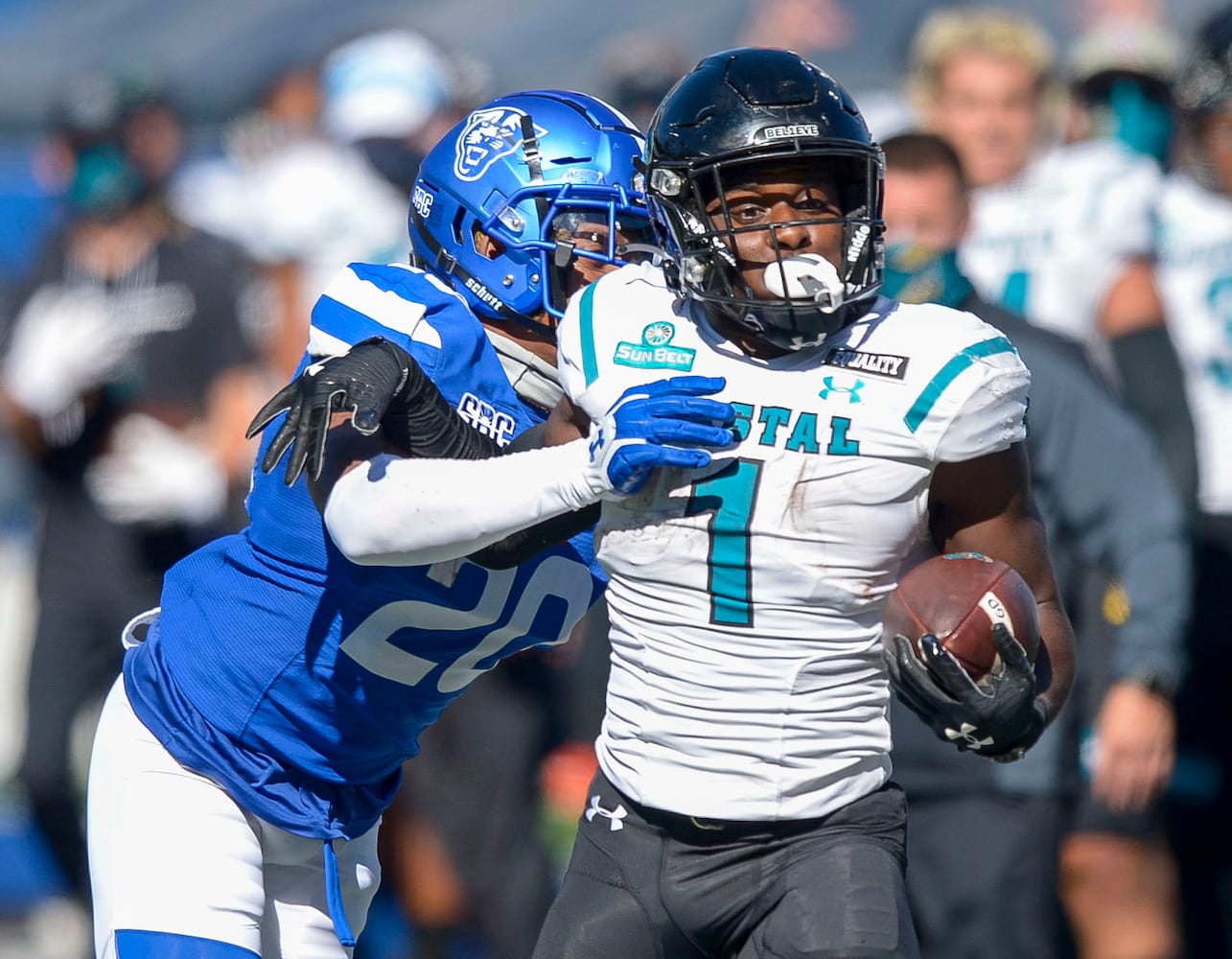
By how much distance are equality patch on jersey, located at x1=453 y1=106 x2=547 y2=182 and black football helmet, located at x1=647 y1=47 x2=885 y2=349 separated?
0.40m

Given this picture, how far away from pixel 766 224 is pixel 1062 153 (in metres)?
2.88

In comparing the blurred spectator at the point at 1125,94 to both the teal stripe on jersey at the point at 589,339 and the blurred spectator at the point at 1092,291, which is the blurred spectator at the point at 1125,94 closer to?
the blurred spectator at the point at 1092,291

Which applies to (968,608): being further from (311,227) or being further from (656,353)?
(311,227)

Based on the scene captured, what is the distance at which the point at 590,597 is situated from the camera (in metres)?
3.06

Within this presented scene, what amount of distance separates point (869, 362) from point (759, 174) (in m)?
0.30

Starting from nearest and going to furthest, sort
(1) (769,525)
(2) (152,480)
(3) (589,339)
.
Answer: (1) (769,525) → (3) (589,339) → (2) (152,480)

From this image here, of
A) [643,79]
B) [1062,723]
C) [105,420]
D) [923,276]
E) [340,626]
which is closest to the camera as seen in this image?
[340,626]

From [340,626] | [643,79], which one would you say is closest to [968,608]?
[340,626]

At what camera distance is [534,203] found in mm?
2986

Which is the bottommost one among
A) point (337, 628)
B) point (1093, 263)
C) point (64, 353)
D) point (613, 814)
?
point (64, 353)

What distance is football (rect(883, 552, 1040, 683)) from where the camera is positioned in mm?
2398

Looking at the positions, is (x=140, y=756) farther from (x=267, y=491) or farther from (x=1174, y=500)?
(x=1174, y=500)

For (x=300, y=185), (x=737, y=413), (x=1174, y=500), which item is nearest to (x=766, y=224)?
(x=737, y=413)

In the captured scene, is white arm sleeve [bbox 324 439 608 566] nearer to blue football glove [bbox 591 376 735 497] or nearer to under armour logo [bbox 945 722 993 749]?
blue football glove [bbox 591 376 735 497]
